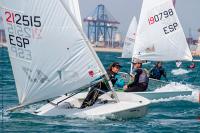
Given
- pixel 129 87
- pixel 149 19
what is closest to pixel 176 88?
pixel 129 87

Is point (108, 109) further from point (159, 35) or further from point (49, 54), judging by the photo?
point (159, 35)

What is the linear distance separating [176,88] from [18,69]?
8680mm

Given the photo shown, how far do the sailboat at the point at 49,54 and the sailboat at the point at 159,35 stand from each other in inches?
448

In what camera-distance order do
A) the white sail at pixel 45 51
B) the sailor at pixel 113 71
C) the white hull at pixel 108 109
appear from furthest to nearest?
the sailor at pixel 113 71 < the white hull at pixel 108 109 < the white sail at pixel 45 51

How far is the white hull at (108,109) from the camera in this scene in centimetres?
1436

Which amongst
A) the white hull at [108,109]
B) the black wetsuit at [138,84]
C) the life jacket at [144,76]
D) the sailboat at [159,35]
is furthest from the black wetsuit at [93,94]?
the sailboat at [159,35]

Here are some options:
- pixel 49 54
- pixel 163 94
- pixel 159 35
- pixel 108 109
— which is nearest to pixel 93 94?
pixel 108 109

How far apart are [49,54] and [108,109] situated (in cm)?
193

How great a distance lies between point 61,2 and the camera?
1383 cm

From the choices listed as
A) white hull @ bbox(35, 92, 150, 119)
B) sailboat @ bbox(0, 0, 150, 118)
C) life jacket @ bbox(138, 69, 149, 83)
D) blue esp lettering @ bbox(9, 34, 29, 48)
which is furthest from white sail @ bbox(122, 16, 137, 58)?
blue esp lettering @ bbox(9, 34, 29, 48)

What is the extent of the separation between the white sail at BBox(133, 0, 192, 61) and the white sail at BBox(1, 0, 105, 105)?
37.8 feet

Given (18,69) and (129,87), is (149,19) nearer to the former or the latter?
(129,87)

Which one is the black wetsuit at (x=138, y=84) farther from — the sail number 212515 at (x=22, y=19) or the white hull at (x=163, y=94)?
the sail number 212515 at (x=22, y=19)

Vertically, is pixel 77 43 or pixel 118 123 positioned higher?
pixel 77 43
